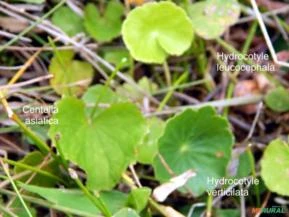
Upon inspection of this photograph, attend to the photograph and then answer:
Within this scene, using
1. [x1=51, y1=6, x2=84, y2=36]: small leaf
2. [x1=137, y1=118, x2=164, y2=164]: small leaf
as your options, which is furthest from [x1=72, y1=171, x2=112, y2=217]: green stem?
[x1=51, y1=6, x2=84, y2=36]: small leaf

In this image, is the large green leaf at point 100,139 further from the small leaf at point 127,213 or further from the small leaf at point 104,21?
the small leaf at point 104,21

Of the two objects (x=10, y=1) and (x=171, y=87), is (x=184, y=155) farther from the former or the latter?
(x=10, y=1)

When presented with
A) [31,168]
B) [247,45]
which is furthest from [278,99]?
[31,168]

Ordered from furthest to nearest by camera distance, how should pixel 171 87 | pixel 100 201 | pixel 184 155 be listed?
pixel 171 87 < pixel 184 155 < pixel 100 201

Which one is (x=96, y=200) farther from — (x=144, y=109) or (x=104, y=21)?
(x=104, y=21)

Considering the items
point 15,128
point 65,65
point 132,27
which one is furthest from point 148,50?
point 15,128

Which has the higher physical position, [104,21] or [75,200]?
[104,21]

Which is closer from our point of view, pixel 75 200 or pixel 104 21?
pixel 75 200
